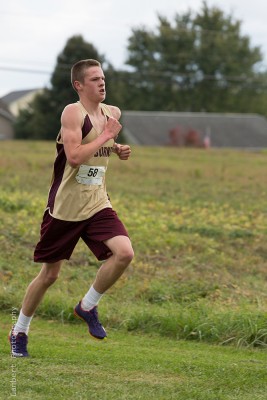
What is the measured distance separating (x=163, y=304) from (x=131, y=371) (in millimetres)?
3531

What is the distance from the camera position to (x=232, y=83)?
9638 cm

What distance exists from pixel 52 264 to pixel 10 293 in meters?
2.93

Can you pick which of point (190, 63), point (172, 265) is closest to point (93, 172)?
point (172, 265)

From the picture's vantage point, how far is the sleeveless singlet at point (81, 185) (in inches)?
281

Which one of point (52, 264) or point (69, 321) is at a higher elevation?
point (52, 264)

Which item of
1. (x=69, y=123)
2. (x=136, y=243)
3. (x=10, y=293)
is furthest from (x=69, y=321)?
(x=136, y=243)

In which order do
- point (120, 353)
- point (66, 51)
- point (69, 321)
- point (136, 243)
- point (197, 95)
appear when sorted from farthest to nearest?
point (197, 95) < point (66, 51) < point (136, 243) < point (69, 321) < point (120, 353)

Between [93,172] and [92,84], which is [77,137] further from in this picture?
[92,84]

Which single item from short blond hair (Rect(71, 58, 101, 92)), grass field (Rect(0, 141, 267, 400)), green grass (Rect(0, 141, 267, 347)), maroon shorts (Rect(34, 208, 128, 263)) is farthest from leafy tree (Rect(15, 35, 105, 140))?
maroon shorts (Rect(34, 208, 128, 263))

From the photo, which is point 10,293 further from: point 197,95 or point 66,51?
point 197,95

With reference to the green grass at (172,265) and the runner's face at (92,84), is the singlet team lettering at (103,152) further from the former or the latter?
the green grass at (172,265)

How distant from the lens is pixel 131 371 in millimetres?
6777

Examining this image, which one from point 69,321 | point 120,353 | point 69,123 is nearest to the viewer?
point 69,123

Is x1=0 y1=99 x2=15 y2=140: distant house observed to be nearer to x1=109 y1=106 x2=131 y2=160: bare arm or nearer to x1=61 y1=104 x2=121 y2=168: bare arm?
x1=109 y1=106 x2=131 y2=160: bare arm
